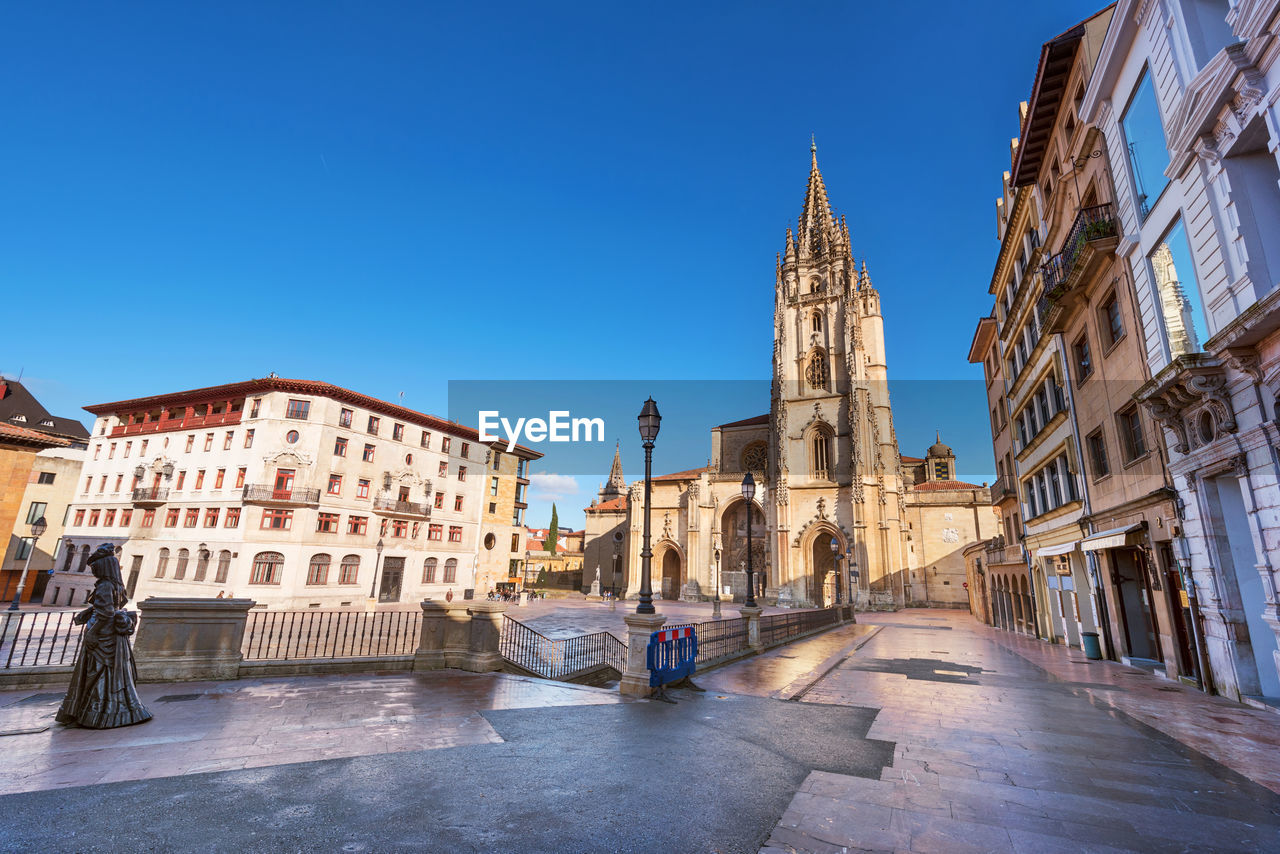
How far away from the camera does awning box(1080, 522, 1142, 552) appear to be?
38.7 ft

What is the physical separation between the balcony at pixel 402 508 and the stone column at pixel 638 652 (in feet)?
108

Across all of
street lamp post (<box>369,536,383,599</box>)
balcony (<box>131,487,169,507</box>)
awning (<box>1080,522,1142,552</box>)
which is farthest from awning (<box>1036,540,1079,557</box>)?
balcony (<box>131,487,169,507</box>)

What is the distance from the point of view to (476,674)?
32.7 ft

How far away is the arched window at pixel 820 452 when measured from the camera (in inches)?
1838

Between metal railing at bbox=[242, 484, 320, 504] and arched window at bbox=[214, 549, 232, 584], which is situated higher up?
metal railing at bbox=[242, 484, 320, 504]

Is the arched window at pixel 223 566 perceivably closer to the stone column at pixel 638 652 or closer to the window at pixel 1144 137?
the stone column at pixel 638 652

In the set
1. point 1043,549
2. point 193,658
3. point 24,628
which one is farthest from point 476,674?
point 24,628

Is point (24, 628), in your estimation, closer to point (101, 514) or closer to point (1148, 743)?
point (101, 514)

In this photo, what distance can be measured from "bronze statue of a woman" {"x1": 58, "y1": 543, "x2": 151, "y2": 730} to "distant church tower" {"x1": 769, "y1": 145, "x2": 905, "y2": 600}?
128 feet

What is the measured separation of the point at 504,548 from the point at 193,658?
3906 cm

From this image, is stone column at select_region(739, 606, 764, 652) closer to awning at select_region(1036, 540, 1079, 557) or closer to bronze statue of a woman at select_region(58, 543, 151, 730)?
awning at select_region(1036, 540, 1079, 557)

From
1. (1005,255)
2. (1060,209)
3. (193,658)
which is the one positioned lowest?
(193,658)

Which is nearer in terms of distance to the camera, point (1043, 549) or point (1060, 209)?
point (1060, 209)

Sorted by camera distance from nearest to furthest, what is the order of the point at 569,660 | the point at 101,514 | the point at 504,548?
1. the point at 569,660
2. the point at 101,514
3. the point at 504,548
